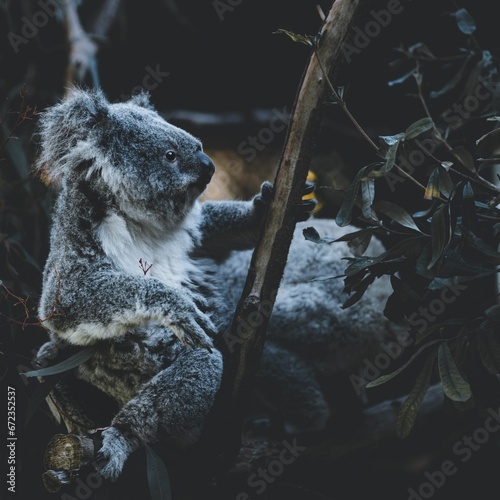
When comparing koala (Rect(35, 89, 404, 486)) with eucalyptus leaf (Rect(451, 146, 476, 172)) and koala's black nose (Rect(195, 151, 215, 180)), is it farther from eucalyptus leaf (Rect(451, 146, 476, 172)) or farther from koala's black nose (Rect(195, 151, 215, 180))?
eucalyptus leaf (Rect(451, 146, 476, 172))

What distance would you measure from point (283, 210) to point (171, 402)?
2.56ft

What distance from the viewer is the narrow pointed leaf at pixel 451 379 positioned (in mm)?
1909

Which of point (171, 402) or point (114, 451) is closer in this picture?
point (114, 451)

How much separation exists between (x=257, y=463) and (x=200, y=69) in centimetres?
361

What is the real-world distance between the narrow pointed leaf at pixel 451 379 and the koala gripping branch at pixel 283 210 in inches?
23.8

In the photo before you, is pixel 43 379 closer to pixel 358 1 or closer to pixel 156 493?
pixel 156 493

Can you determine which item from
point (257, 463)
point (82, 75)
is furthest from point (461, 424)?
point (82, 75)

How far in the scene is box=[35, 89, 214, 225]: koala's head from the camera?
2.44 metres

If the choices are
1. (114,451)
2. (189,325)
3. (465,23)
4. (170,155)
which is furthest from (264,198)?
(465,23)

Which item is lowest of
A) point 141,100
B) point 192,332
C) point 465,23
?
point 192,332

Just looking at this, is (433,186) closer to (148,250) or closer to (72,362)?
(148,250)

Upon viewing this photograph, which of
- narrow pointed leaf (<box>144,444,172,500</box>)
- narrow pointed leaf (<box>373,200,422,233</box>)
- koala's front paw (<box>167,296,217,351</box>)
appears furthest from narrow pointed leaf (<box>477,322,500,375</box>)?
narrow pointed leaf (<box>144,444,172,500</box>)

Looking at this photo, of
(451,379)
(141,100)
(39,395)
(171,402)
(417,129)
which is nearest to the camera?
(451,379)

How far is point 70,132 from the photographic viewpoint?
245cm
